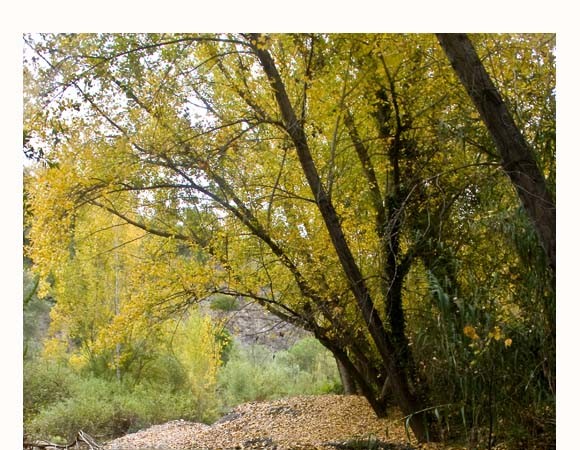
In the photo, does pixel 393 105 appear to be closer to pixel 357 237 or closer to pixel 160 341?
pixel 357 237

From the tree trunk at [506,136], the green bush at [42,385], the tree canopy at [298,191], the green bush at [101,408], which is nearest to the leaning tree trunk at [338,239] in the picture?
the tree canopy at [298,191]

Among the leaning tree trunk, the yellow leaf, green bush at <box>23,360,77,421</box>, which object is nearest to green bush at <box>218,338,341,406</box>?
the leaning tree trunk

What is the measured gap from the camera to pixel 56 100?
337 cm

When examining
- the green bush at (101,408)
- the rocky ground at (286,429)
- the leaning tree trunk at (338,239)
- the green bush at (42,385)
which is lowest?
the rocky ground at (286,429)

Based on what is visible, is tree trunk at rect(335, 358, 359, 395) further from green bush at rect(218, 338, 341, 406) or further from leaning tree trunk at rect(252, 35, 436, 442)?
leaning tree trunk at rect(252, 35, 436, 442)

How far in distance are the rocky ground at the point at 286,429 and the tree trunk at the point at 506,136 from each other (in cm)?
176

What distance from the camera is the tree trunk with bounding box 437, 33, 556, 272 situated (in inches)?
101

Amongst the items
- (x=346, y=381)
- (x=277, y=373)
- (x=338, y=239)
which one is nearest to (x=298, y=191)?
(x=338, y=239)

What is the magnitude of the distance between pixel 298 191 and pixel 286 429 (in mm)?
1614

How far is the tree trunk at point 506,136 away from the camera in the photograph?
2.56 m

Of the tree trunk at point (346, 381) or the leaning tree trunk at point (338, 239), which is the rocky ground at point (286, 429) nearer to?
the tree trunk at point (346, 381)

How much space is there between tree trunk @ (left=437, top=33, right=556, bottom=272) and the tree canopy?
0.28 meters

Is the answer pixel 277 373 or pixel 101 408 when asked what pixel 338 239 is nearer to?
pixel 277 373
